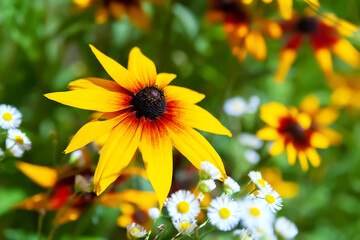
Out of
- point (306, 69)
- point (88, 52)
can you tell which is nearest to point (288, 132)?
point (88, 52)

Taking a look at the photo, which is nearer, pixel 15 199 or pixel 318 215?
pixel 15 199

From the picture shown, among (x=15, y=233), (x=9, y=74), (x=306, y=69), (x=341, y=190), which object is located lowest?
(x=341, y=190)

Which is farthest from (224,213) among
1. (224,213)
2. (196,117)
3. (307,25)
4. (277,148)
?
(307,25)

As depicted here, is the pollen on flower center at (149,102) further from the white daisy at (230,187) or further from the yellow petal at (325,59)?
the yellow petal at (325,59)

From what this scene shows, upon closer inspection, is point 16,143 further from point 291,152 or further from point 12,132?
point 291,152

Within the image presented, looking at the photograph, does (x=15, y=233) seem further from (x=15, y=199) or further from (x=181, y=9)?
(x=181, y=9)

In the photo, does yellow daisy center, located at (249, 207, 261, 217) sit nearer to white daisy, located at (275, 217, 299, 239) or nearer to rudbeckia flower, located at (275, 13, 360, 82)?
white daisy, located at (275, 217, 299, 239)

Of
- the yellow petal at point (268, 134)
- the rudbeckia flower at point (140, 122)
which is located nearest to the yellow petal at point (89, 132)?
the rudbeckia flower at point (140, 122)
